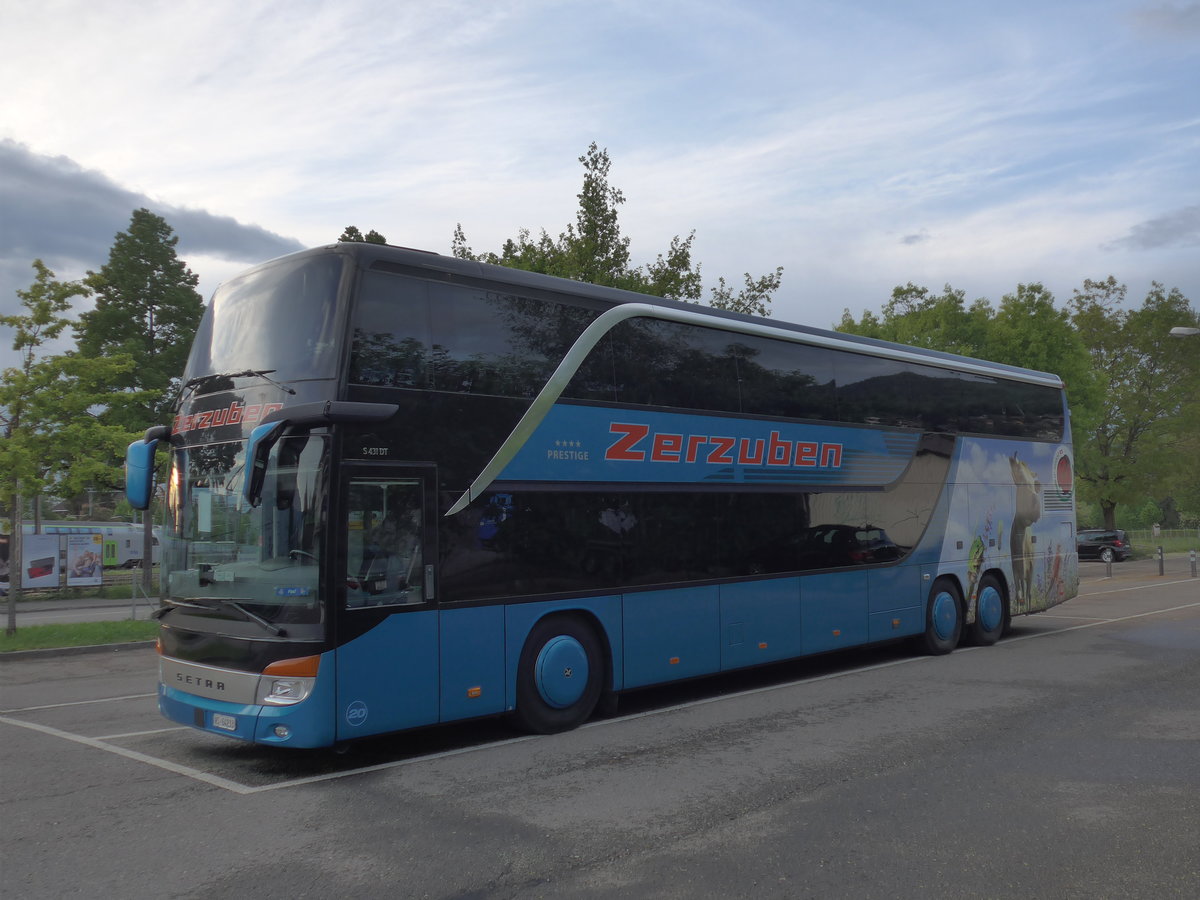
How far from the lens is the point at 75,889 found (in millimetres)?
5180

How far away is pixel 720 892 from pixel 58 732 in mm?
7429

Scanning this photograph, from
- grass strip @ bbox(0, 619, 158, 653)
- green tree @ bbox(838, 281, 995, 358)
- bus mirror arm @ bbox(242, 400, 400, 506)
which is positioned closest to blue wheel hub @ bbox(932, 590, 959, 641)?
bus mirror arm @ bbox(242, 400, 400, 506)

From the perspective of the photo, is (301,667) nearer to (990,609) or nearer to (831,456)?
(831,456)

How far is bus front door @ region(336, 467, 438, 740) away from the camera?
24.3 feet

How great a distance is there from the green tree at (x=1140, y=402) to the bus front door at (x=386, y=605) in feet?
153

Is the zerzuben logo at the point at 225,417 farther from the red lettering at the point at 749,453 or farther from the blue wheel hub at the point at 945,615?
the blue wheel hub at the point at 945,615

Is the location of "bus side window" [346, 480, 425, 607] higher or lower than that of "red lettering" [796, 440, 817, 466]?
lower

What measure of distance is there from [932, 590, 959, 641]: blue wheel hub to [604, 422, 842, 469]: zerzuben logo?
3361mm

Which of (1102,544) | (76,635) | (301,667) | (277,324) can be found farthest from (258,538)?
(1102,544)

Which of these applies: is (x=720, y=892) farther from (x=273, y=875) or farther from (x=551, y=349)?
(x=551, y=349)

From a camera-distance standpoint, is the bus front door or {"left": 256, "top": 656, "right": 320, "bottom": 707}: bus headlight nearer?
{"left": 256, "top": 656, "right": 320, "bottom": 707}: bus headlight

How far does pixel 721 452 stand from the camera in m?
10.7

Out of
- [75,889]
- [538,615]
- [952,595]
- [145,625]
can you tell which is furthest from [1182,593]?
[75,889]

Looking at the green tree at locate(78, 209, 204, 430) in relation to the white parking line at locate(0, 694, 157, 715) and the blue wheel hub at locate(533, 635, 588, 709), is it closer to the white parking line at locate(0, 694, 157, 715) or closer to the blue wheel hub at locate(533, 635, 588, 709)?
the white parking line at locate(0, 694, 157, 715)
